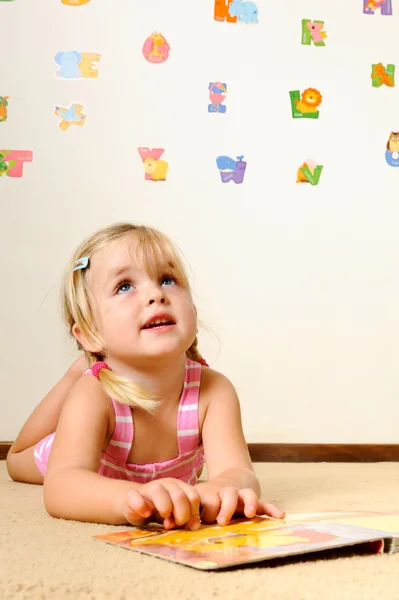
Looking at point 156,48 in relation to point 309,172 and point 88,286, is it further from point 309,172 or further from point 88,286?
point 88,286

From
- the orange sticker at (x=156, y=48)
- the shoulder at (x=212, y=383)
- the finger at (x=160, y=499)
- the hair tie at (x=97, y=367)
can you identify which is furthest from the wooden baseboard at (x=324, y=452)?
the finger at (x=160, y=499)

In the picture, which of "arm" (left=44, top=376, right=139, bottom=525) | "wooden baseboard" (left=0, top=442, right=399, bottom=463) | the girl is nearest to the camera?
"arm" (left=44, top=376, right=139, bottom=525)

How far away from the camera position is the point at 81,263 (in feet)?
3.27

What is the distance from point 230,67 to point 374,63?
0.38m

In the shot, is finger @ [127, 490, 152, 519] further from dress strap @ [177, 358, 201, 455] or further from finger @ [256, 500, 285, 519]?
dress strap @ [177, 358, 201, 455]

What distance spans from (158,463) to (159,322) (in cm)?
21

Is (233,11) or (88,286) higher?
(233,11)

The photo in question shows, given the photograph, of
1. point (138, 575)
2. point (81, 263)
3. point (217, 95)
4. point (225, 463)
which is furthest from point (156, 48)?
point (138, 575)

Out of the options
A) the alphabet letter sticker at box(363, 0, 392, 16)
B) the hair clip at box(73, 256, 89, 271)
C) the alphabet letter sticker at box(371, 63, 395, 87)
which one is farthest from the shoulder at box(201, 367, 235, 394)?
the alphabet letter sticker at box(363, 0, 392, 16)

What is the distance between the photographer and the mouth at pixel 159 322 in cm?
90

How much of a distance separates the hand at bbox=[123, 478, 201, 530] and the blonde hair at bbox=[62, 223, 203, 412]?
245 mm

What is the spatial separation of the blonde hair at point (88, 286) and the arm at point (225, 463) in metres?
0.09

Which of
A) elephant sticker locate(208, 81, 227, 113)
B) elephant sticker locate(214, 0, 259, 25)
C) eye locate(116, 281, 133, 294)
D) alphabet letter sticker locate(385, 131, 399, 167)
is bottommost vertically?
eye locate(116, 281, 133, 294)

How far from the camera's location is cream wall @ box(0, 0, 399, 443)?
69.9 inches
